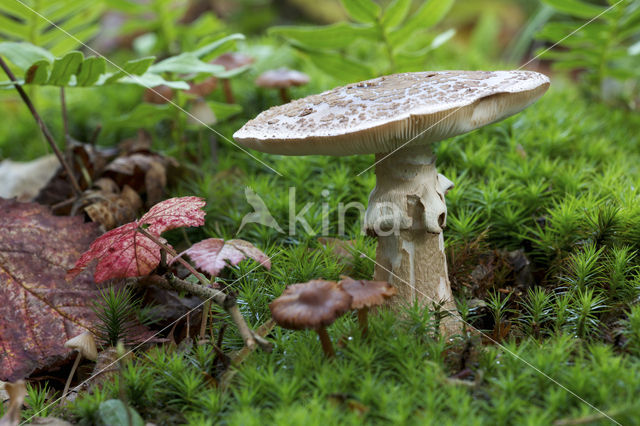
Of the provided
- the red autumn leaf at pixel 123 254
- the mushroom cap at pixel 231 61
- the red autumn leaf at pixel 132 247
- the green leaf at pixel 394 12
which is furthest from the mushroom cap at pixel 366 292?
the mushroom cap at pixel 231 61

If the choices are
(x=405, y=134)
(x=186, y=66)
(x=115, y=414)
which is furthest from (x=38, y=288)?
(x=405, y=134)

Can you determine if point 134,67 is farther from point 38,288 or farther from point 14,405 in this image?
point 14,405

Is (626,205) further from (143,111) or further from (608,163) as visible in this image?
(143,111)

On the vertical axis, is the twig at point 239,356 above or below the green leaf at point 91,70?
below

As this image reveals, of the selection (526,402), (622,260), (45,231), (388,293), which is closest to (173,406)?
(388,293)

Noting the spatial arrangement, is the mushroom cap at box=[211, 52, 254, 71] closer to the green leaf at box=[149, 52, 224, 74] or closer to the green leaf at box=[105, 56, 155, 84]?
the green leaf at box=[149, 52, 224, 74]

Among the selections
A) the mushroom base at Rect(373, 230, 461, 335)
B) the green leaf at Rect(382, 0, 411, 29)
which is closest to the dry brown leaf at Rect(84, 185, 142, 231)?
the mushroom base at Rect(373, 230, 461, 335)

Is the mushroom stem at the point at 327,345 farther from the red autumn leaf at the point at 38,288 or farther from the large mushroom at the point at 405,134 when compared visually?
the red autumn leaf at the point at 38,288

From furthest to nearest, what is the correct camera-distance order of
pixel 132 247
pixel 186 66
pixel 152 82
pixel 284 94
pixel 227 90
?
1. pixel 227 90
2. pixel 284 94
3. pixel 186 66
4. pixel 152 82
5. pixel 132 247
